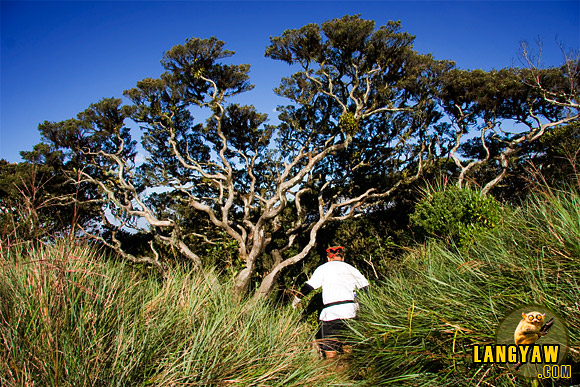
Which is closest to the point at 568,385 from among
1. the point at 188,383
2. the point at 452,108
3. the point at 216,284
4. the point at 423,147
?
the point at 188,383

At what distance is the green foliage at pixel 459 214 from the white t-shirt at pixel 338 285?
166 centimetres

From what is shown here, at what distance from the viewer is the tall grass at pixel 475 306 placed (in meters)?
2.18

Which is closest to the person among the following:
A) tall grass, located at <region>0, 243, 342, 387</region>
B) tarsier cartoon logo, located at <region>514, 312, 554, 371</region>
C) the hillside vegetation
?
the hillside vegetation

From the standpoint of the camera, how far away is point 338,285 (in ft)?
14.0

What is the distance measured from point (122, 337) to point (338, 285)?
284 centimetres

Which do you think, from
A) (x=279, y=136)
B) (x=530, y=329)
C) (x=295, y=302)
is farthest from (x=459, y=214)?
(x=279, y=136)

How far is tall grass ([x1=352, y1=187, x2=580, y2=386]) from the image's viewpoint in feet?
7.15

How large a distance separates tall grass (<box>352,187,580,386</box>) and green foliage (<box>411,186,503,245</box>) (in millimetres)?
1686

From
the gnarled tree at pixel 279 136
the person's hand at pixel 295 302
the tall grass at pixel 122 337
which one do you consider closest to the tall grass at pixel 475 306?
the tall grass at pixel 122 337

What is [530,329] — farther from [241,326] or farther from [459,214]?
[459,214]

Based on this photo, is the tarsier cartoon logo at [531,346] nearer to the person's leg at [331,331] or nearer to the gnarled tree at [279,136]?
the person's leg at [331,331]

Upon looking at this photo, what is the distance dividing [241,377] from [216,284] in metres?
1.42

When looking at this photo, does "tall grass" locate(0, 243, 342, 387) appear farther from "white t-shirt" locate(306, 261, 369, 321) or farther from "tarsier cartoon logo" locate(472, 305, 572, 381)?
"tarsier cartoon logo" locate(472, 305, 572, 381)

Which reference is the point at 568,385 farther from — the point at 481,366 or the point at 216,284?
the point at 216,284
